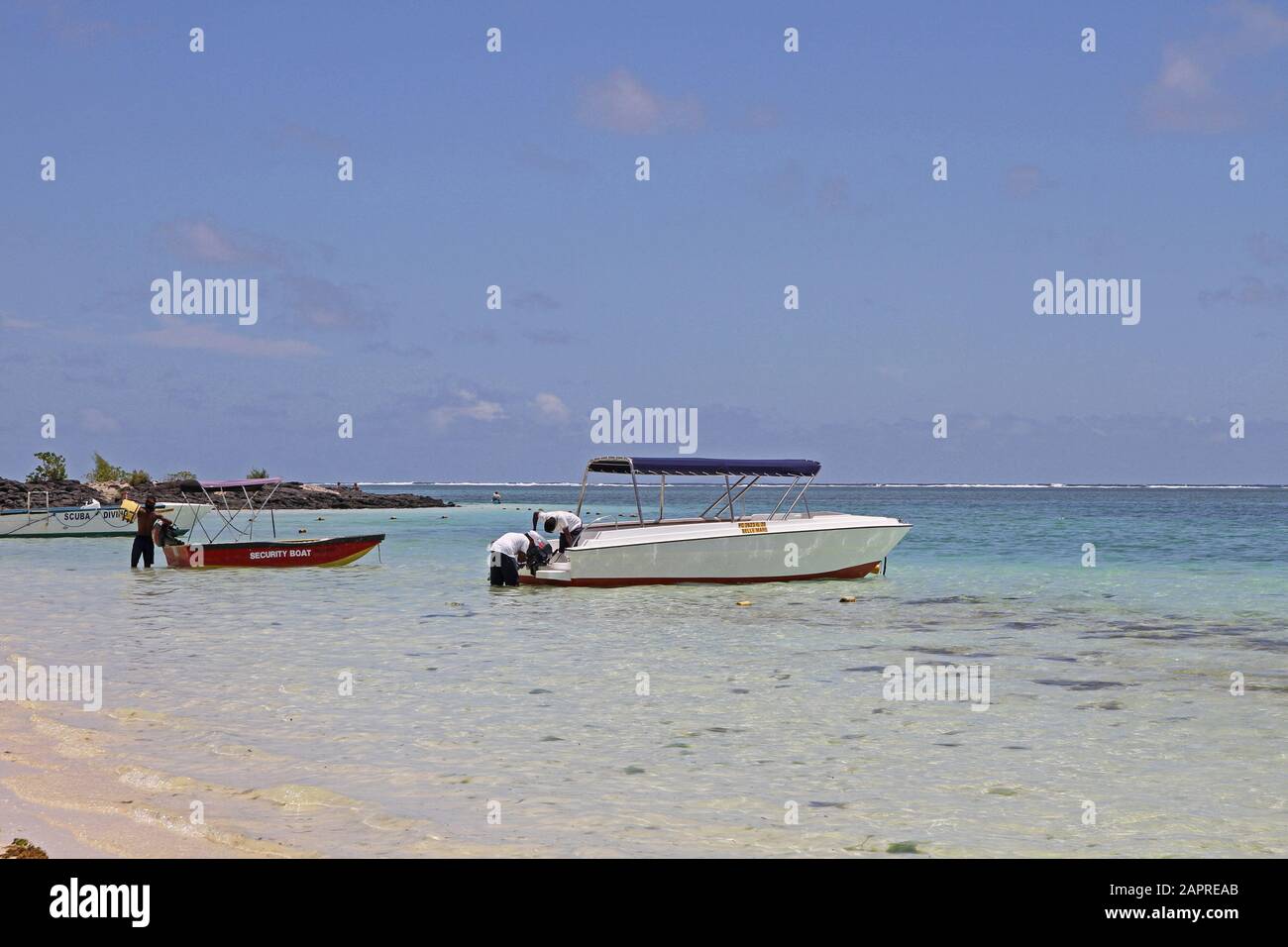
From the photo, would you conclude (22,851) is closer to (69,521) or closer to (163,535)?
(163,535)

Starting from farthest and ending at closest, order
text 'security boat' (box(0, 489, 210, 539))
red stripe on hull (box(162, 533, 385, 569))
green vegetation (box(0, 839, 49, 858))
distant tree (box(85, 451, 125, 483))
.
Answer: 1. distant tree (box(85, 451, 125, 483))
2. text 'security boat' (box(0, 489, 210, 539))
3. red stripe on hull (box(162, 533, 385, 569))
4. green vegetation (box(0, 839, 49, 858))

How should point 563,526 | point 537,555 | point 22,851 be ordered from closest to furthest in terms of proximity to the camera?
point 22,851, point 537,555, point 563,526

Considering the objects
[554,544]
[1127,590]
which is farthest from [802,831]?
[1127,590]

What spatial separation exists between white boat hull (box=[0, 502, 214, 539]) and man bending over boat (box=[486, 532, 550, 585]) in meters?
26.5

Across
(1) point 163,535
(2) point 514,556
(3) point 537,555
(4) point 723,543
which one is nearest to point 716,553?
(4) point 723,543

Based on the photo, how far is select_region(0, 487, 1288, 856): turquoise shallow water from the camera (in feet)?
24.8

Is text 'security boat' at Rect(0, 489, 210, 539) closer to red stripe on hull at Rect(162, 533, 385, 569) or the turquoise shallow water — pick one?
red stripe on hull at Rect(162, 533, 385, 569)

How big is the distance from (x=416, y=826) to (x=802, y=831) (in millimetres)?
2598

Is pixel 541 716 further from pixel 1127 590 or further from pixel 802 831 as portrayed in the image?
pixel 1127 590

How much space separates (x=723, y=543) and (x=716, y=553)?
284 mm

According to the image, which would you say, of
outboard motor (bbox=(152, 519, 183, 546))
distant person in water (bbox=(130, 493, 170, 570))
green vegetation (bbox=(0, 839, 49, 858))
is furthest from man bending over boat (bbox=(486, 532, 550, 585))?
green vegetation (bbox=(0, 839, 49, 858))

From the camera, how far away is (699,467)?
1018 inches
